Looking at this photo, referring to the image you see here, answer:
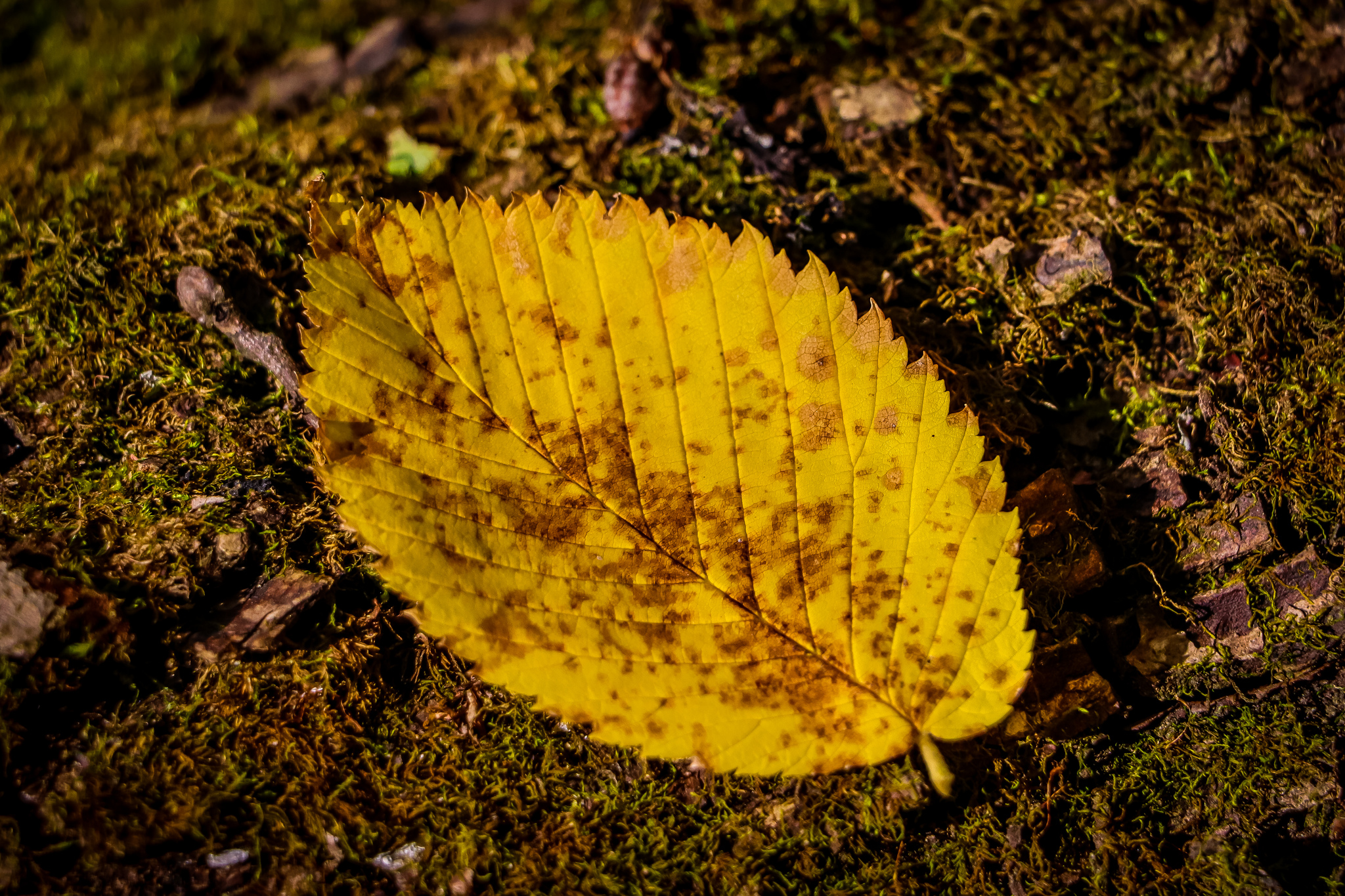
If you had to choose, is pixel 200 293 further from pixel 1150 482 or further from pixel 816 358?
pixel 1150 482

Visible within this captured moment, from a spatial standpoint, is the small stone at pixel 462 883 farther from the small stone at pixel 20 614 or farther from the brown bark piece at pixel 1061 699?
the brown bark piece at pixel 1061 699

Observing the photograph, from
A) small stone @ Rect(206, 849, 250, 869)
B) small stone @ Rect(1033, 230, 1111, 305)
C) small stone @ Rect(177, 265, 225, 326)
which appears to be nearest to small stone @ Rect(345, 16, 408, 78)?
small stone @ Rect(177, 265, 225, 326)

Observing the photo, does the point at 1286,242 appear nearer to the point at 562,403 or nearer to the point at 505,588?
the point at 562,403

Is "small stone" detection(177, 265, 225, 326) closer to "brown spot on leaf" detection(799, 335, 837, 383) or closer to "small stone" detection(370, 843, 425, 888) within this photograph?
"small stone" detection(370, 843, 425, 888)

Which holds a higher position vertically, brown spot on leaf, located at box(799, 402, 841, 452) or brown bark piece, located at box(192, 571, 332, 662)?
Answer: brown spot on leaf, located at box(799, 402, 841, 452)

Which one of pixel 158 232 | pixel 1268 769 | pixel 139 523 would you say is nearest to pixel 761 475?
pixel 1268 769

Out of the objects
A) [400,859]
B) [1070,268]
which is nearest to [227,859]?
[400,859]
